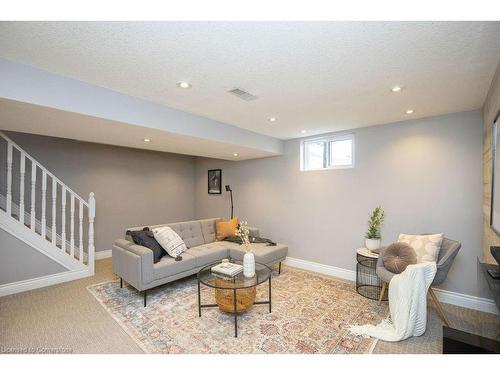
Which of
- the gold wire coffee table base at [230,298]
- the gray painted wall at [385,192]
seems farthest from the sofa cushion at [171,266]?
the gray painted wall at [385,192]

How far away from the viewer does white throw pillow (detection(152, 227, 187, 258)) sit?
3150mm

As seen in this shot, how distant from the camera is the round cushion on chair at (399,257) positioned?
2465 millimetres

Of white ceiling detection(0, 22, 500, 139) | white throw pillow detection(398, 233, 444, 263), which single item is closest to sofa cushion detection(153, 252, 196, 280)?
white ceiling detection(0, 22, 500, 139)

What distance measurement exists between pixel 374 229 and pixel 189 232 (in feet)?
9.24

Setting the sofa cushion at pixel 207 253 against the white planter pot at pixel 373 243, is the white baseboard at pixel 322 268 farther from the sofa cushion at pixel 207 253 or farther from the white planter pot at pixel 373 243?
the sofa cushion at pixel 207 253

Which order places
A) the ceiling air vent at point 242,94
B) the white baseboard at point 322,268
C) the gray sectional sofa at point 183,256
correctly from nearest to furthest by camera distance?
the ceiling air vent at point 242,94 → the gray sectional sofa at point 183,256 → the white baseboard at point 322,268

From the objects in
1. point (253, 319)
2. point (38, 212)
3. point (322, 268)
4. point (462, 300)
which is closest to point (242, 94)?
point (253, 319)

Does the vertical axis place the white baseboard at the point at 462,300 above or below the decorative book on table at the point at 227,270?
below

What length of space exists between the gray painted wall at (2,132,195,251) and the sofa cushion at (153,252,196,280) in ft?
7.81

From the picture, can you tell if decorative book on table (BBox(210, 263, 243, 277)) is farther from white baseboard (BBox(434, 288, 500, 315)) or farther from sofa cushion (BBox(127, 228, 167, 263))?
white baseboard (BBox(434, 288, 500, 315))

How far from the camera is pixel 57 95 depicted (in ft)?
6.34

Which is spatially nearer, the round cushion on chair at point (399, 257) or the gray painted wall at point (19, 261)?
the round cushion on chair at point (399, 257)
